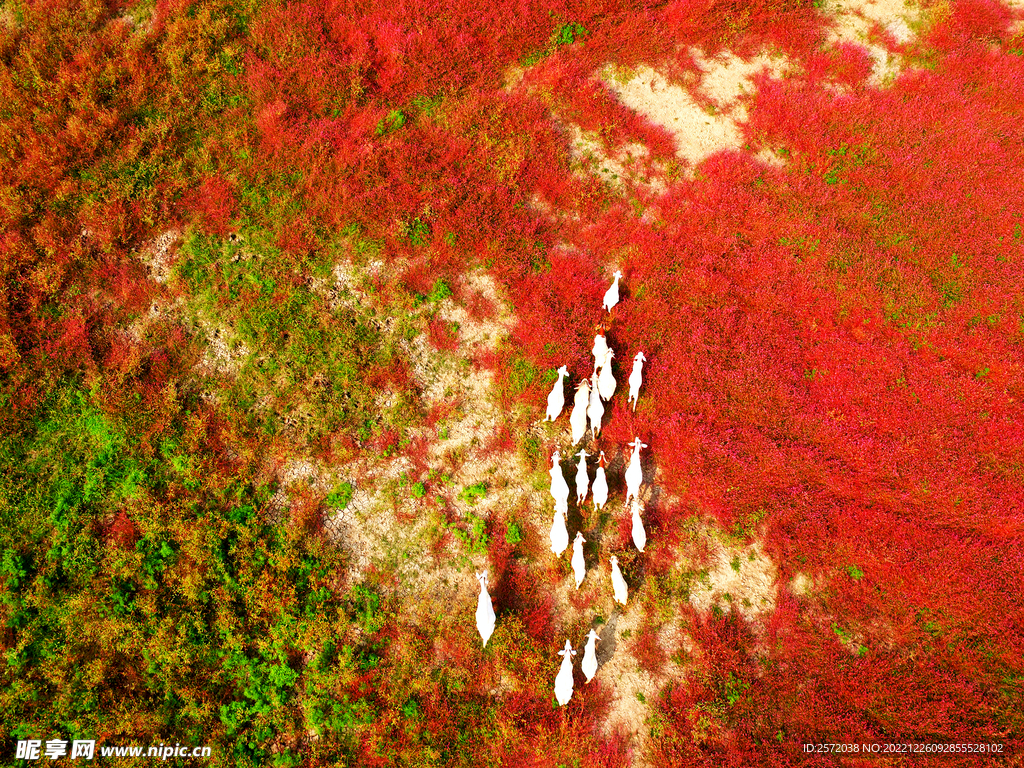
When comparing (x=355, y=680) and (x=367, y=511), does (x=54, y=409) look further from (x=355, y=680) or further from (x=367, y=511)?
(x=355, y=680)

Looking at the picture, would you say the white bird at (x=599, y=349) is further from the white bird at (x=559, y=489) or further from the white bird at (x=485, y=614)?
the white bird at (x=485, y=614)

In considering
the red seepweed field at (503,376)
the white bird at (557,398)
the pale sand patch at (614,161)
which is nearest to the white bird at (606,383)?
the red seepweed field at (503,376)

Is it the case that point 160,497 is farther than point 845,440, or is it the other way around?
point 845,440

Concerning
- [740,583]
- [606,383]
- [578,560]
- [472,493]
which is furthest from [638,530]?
[472,493]

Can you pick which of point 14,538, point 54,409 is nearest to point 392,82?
point 54,409

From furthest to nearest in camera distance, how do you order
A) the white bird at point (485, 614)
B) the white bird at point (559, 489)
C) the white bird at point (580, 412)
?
the white bird at point (580, 412), the white bird at point (559, 489), the white bird at point (485, 614)

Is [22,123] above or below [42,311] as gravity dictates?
above

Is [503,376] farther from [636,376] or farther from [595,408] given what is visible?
[636,376]
